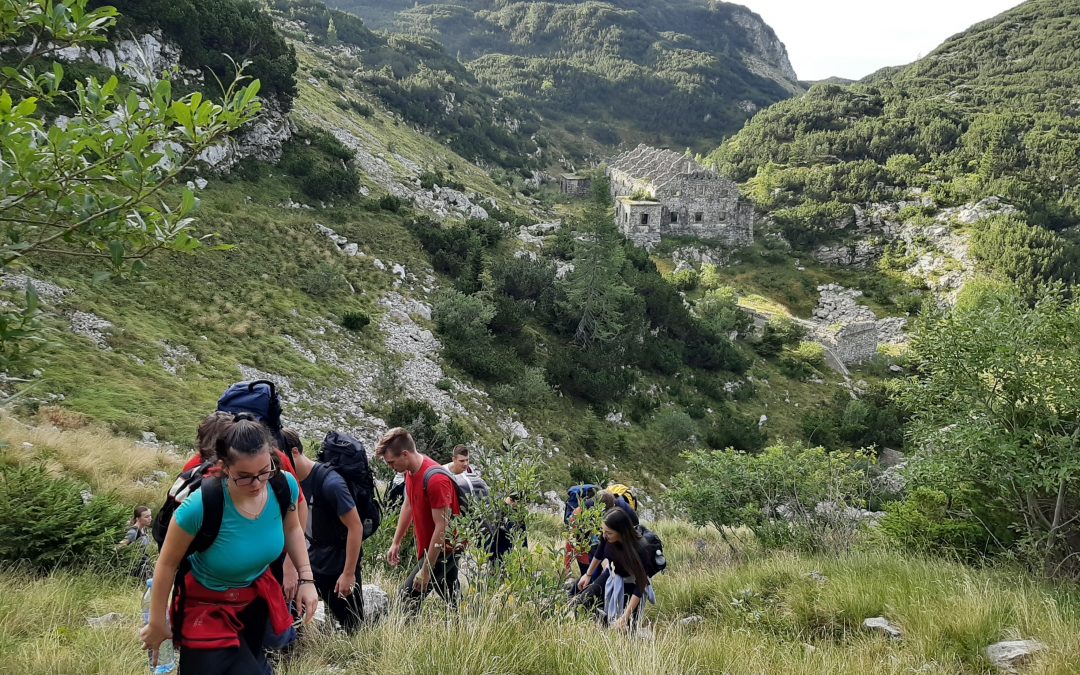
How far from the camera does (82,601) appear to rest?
14.0 feet

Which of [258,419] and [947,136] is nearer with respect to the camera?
[258,419]

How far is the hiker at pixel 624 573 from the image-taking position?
14.9 feet

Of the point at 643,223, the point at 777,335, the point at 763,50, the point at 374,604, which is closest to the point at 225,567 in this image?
the point at 374,604

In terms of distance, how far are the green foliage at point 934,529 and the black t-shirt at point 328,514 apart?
23.5ft

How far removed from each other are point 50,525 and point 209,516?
425 cm

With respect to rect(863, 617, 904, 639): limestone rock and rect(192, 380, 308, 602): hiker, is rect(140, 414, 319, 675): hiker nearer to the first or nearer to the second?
rect(192, 380, 308, 602): hiker

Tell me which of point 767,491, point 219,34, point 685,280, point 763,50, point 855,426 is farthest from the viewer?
point 763,50

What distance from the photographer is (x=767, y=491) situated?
9.67 meters

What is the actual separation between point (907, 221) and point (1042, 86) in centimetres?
4011

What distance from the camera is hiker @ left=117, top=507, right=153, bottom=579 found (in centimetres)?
531

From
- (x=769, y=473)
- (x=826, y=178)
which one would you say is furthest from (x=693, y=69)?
(x=769, y=473)

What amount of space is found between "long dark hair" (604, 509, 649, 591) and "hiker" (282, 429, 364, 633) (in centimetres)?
208

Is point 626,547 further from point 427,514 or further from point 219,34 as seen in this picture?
point 219,34

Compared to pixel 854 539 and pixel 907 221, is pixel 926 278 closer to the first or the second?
pixel 907 221
